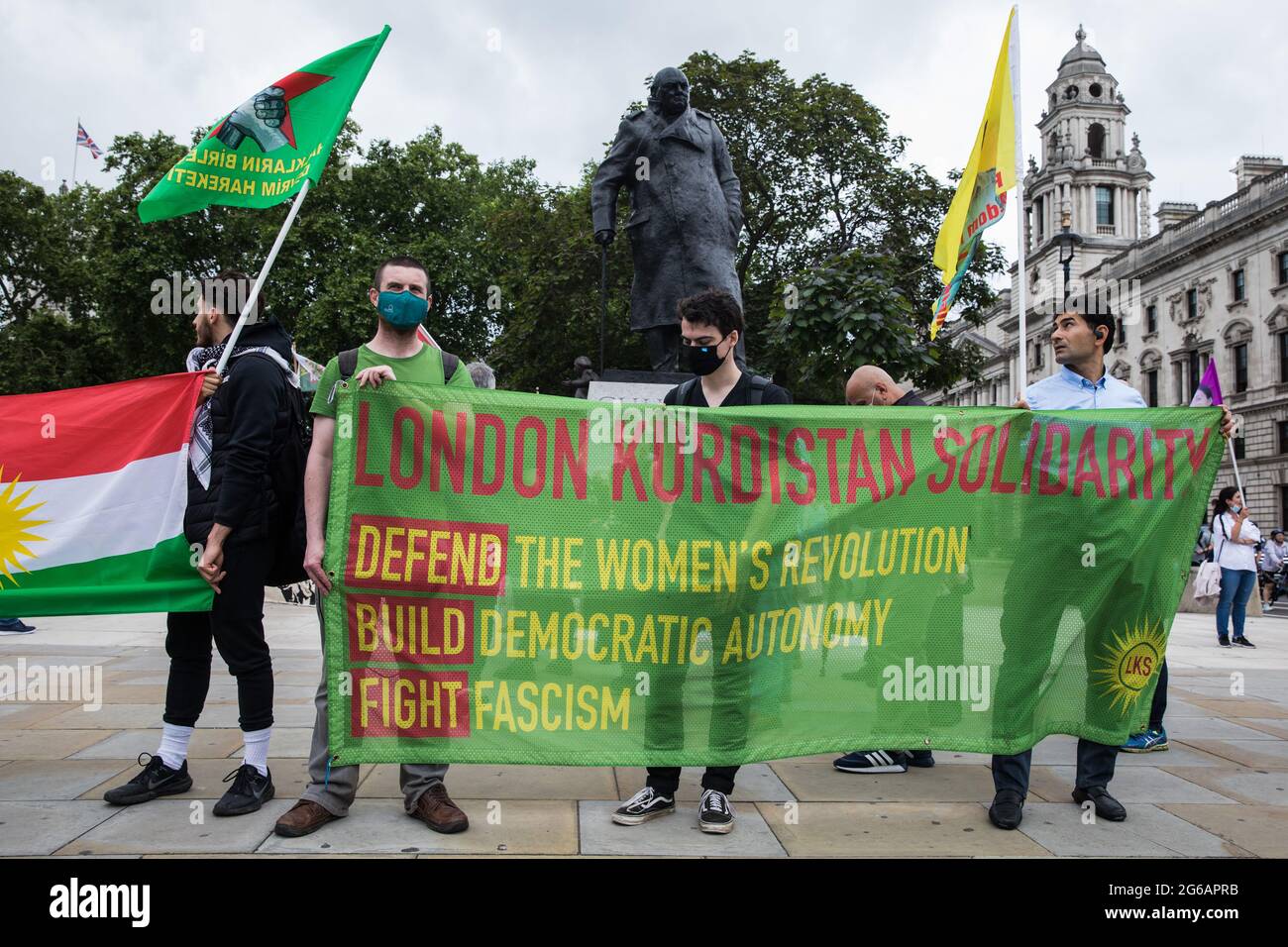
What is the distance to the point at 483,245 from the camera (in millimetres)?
32531

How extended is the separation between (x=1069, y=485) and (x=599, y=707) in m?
2.16

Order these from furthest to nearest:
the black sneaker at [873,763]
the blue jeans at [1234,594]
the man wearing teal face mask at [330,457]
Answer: the blue jeans at [1234,594] < the black sneaker at [873,763] < the man wearing teal face mask at [330,457]

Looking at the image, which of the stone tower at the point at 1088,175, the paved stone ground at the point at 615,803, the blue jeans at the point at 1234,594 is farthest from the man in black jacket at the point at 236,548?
the stone tower at the point at 1088,175

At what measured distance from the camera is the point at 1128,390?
4590 mm

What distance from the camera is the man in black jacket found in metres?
3.78

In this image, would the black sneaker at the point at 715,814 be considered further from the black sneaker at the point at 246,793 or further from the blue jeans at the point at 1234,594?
the blue jeans at the point at 1234,594

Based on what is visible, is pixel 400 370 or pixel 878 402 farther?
pixel 878 402

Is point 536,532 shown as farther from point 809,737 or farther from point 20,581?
point 20,581

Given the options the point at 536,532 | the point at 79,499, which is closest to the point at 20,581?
the point at 79,499

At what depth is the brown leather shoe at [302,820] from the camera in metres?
3.45

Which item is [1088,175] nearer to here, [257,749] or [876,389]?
[876,389]

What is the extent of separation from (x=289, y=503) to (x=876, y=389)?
2749 mm

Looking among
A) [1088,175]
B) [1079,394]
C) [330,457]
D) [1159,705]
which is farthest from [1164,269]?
[330,457]

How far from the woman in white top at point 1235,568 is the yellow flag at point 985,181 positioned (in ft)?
22.8
